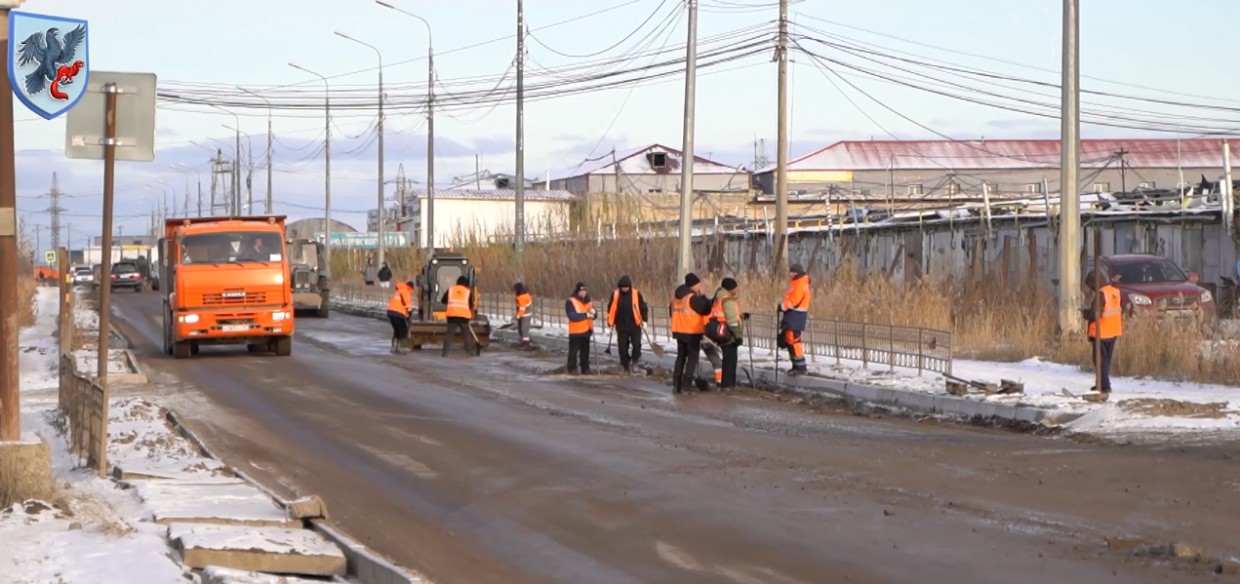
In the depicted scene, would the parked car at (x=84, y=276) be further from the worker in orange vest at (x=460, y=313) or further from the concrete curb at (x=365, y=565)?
the concrete curb at (x=365, y=565)

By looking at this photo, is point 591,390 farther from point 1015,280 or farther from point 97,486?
point 1015,280

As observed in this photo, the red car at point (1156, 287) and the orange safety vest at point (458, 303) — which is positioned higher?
the red car at point (1156, 287)

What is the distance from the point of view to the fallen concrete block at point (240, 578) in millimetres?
8094

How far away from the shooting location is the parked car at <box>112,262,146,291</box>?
85812 mm

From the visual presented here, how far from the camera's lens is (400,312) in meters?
32.9

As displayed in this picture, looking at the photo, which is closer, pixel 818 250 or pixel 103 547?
pixel 103 547

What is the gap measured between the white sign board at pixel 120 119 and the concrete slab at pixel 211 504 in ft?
→ 7.86

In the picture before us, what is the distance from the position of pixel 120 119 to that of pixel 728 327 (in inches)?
468

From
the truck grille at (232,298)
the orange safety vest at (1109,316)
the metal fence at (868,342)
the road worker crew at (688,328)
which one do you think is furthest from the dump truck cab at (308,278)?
the orange safety vest at (1109,316)

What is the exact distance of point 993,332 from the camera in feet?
85.4

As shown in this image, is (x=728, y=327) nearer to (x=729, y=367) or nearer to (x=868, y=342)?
(x=729, y=367)

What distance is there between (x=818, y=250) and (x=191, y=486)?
3355cm

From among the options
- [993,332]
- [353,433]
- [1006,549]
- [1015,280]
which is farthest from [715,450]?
[1015,280]

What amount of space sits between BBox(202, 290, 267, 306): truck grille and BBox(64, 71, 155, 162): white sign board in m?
19.6
